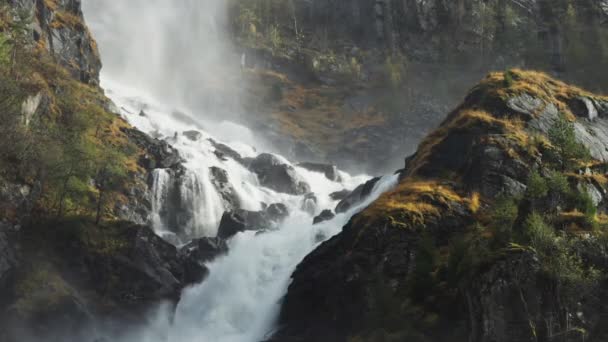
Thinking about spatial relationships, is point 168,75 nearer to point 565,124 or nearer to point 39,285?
point 39,285

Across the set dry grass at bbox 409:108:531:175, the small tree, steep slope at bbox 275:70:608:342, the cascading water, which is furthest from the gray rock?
the small tree

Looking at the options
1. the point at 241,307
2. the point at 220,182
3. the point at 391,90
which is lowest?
the point at 241,307

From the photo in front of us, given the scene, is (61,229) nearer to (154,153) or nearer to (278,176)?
(154,153)

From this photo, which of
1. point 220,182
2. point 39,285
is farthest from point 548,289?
point 220,182

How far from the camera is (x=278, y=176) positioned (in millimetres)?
71312

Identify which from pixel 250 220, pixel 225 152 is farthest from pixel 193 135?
pixel 250 220

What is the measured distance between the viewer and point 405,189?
127 ft

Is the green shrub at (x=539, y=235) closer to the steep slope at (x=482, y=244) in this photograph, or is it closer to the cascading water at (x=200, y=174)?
the steep slope at (x=482, y=244)

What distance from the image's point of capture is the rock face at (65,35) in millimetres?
62844

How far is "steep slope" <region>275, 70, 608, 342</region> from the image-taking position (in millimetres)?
27891

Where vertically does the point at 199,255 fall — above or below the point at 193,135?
below

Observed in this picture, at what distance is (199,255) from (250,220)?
31.6 feet

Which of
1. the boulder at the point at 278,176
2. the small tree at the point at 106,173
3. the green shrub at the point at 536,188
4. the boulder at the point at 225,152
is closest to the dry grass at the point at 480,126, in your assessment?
the green shrub at the point at 536,188

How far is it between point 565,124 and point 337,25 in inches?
3426
